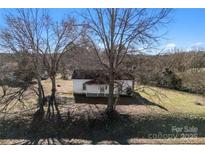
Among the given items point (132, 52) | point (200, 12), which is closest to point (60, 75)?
point (132, 52)

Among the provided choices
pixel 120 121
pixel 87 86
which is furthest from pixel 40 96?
pixel 120 121

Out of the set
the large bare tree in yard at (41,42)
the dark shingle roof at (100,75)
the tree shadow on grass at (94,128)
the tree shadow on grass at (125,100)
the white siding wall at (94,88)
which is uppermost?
the large bare tree in yard at (41,42)

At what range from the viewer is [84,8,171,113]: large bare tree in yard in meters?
3.26

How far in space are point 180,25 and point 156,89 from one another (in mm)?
1035

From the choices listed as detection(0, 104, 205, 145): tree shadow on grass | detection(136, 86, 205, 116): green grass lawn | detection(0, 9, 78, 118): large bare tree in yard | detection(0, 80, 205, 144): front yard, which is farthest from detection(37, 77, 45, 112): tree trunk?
detection(136, 86, 205, 116): green grass lawn

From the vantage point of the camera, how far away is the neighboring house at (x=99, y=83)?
11.6 feet

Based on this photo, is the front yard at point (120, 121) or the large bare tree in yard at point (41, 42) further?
the large bare tree in yard at point (41, 42)

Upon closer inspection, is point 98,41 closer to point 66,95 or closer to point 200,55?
point 66,95

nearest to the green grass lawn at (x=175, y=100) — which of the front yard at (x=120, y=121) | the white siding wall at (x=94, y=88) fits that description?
the front yard at (x=120, y=121)

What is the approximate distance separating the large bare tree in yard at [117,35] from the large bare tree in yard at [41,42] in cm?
33

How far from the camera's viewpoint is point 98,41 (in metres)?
3.41

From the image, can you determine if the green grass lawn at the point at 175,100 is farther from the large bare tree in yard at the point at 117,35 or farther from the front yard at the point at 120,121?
the large bare tree in yard at the point at 117,35

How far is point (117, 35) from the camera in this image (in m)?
3.43
